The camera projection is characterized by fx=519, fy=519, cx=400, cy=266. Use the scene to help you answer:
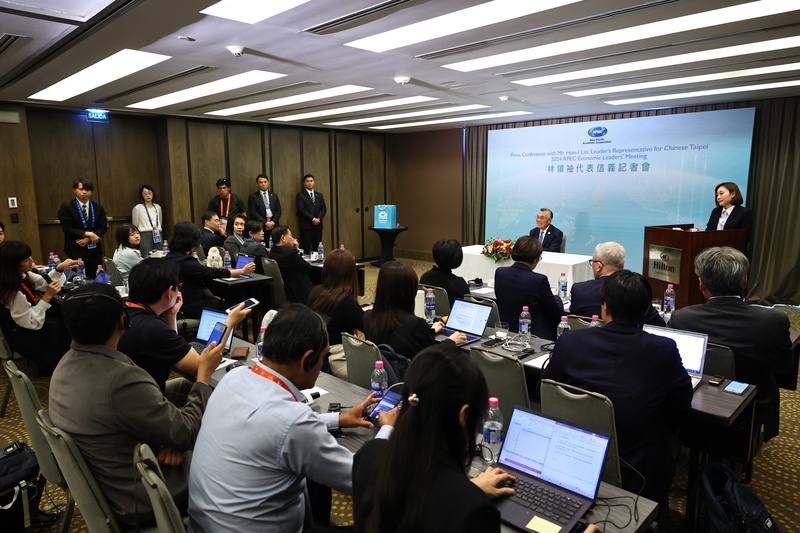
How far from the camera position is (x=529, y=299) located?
12.5 feet

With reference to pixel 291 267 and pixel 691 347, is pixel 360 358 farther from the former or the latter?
pixel 291 267

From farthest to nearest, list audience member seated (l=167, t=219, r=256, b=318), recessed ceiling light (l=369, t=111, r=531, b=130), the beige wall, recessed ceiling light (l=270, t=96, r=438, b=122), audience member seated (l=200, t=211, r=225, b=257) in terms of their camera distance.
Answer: the beige wall < recessed ceiling light (l=369, t=111, r=531, b=130) < recessed ceiling light (l=270, t=96, r=438, b=122) < audience member seated (l=200, t=211, r=225, b=257) < audience member seated (l=167, t=219, r=256, b=318)

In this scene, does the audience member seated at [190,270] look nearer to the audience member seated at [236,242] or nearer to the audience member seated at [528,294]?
the audience member seated at [236,242]

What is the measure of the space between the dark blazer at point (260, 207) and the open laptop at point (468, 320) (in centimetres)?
622

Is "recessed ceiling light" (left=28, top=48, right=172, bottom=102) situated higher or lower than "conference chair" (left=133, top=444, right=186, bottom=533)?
higher

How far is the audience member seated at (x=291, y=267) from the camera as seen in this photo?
589cm

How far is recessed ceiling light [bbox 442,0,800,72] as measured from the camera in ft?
11.1

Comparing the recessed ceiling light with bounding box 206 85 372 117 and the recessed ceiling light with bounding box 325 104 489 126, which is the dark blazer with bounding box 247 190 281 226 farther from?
the recessed ceiling light with bounding box 325 104 489 126

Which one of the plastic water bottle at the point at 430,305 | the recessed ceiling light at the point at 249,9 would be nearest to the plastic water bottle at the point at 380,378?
the plastic water bottle at the point at 430,305

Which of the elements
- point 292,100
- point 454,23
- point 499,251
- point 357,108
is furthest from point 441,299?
point 357,108

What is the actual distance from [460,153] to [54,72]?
24.2 feet

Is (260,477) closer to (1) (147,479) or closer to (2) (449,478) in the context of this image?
(1) (147,479)

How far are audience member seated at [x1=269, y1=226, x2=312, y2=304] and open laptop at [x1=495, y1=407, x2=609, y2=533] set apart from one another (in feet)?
14.1

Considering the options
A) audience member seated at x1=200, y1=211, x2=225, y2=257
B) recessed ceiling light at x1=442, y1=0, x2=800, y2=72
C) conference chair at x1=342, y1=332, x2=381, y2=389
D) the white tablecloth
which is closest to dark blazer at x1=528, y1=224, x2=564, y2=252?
the white tablecloth
